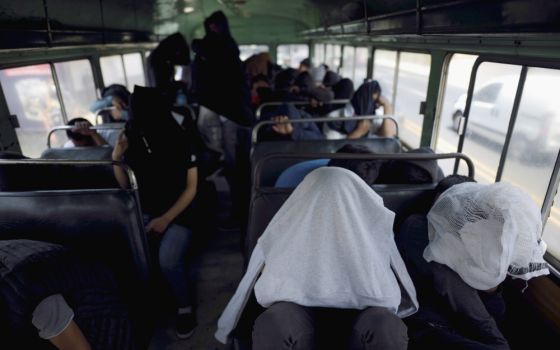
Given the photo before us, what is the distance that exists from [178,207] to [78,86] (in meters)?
4.04

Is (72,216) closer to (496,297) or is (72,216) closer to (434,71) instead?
(496,297)

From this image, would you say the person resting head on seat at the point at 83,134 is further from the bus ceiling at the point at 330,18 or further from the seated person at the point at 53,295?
the seated person at the point at 53,295

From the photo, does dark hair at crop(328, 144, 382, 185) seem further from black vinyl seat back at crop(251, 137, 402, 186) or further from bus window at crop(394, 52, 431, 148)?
bus window at crop(394, 52, 431, 148)

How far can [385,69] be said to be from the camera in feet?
16.5

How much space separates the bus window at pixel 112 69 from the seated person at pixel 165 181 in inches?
141

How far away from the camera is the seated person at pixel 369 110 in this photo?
404cm

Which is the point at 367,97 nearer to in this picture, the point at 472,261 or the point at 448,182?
the point at 448,182

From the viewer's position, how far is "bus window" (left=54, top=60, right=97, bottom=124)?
474 cm

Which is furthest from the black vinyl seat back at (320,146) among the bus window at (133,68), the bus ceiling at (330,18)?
the bus window at (133,68)

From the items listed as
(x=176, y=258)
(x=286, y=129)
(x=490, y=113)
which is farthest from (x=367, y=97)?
(x=176, y=258)

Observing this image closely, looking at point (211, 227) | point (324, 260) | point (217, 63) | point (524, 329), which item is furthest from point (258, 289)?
point (217, 63)

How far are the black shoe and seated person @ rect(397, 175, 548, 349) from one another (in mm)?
1569

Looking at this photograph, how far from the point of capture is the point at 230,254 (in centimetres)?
347

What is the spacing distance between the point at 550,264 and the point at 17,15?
427cm
